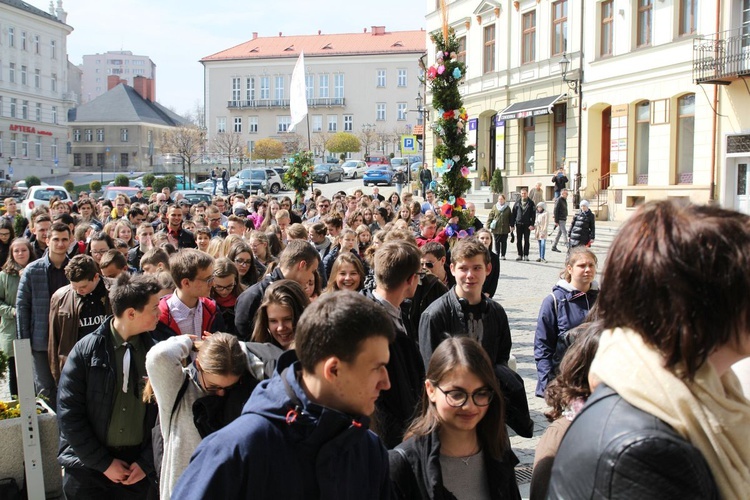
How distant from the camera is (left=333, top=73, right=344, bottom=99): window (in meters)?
91.1

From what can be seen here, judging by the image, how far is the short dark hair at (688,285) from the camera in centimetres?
154

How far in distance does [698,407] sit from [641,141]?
95.9 ft

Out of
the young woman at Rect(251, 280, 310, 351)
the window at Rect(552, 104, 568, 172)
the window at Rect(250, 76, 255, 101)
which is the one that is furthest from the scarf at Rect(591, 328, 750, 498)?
the window at Rect(250, 76, 255, 101)

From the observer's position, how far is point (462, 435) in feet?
10.8

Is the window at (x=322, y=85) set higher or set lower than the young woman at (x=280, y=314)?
higher

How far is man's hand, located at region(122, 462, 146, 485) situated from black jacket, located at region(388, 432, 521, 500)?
1913mm

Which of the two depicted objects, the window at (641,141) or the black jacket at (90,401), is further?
the window at (641,141)

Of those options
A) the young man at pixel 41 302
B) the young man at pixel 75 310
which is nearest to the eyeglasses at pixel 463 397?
the young man at pixel 75 310

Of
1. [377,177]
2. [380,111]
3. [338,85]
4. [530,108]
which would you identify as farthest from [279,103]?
[530,108]

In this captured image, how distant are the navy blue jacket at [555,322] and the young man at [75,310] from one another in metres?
3.39

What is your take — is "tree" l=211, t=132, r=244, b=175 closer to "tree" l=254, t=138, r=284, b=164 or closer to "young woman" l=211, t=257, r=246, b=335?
"tree" l=254, t=138, r=284, b=164

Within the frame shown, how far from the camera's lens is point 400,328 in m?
4.36

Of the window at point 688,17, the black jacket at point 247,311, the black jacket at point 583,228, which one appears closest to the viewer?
the black jacket at point 247,311

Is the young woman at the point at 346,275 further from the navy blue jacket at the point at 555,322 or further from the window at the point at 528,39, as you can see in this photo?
the window at the point at 528,39
